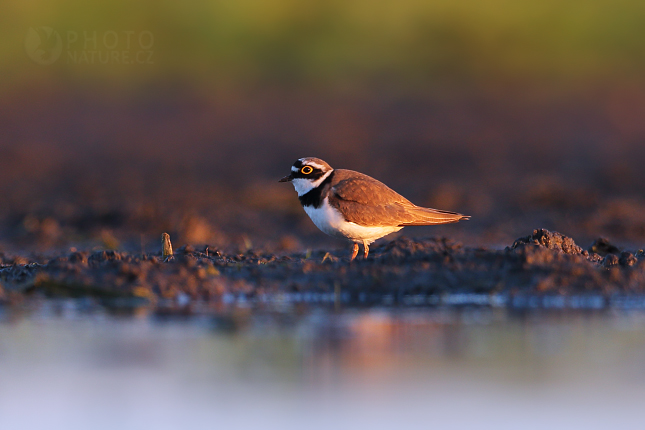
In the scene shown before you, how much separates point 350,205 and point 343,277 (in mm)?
1007

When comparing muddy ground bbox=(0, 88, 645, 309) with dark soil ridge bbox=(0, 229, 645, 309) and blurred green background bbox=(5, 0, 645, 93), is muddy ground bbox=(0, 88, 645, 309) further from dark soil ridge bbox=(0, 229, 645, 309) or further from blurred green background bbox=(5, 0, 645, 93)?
blurred green background bbox=(5, 0, 645, 93)

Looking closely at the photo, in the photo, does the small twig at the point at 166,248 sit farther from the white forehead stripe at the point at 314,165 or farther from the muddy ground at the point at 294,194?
the white forehead stripe at the point at 314,165

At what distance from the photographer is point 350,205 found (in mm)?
9039

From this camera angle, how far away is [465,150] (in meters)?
20.8

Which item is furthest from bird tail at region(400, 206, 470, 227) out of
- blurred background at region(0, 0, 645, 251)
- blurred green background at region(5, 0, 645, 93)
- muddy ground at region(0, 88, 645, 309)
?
blurred green background at region(5, 0, 645, 93)

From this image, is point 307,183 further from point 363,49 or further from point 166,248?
point 363,49

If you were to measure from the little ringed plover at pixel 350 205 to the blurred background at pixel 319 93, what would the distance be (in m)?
7.80

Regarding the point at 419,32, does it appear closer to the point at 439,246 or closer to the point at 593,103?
the point at 593,103

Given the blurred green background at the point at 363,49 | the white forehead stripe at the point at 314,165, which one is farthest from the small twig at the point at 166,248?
the blurred green background at the point at 363,49

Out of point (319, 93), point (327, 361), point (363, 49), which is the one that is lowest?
point (327, 361)

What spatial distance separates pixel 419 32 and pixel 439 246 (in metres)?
16.5

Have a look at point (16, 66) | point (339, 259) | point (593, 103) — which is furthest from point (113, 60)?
point (339, 259)

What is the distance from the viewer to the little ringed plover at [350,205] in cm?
902

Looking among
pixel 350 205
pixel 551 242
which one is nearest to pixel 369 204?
pixel 350 205
